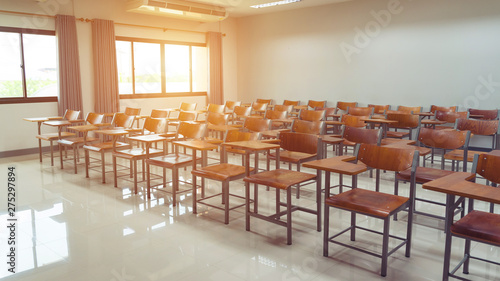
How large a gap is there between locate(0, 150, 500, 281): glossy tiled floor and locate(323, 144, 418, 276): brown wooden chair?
14 cm

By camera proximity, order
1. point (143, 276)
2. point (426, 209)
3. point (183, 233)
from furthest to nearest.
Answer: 1. point (426, 209)
2. point (183, 233)
3. point (143, 276)

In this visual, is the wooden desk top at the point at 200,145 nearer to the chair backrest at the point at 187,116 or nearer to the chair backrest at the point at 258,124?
the chair backrest at the point at 258,124

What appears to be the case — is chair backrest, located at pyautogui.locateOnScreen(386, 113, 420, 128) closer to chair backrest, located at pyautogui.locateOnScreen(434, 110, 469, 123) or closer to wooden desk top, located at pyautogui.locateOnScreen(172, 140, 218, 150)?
chair backrest, located at pyautogui.locateOnScreen(434, 110, 469, 123)

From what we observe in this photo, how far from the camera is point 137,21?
839cm

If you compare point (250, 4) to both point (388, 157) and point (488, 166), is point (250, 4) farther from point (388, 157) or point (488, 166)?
point (488, 166)

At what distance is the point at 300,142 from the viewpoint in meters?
3.84

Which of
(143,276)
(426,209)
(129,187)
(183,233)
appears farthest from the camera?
(129,187)

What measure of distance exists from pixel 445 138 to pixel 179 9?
235 inches

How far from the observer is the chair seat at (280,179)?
3.12 meters

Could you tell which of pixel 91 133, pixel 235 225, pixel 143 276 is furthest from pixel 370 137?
pixel 91 133

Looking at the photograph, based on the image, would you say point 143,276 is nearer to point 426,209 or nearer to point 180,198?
point 180,198

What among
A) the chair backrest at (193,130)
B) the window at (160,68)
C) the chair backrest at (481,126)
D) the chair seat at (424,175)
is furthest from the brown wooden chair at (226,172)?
the window at (160,68)

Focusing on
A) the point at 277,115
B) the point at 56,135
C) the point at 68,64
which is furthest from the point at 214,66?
the point at 56,135

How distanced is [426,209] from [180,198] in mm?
2624
